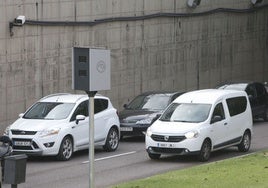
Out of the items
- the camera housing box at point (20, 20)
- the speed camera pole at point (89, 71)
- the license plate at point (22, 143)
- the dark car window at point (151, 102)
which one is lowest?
the license plate at point (22, 143)

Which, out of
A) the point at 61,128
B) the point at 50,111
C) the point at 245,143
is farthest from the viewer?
the point at 245,143

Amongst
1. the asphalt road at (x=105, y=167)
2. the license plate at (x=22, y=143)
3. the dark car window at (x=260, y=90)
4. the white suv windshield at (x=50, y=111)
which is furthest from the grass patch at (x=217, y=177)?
the dark car window at (x=260, y=90)

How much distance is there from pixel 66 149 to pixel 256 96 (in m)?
12.6

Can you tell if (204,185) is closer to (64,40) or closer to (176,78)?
(64,40)

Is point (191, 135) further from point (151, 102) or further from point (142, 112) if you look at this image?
point (151, 102)

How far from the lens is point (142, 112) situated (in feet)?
79.9

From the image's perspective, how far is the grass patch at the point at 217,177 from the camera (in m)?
13.2

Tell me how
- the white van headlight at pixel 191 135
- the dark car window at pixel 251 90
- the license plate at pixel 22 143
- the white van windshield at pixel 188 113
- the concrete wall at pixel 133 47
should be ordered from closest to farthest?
the white van headlight at pixel 191 135 → the license plate at pixel 22 143 → the white van windshield at pixel 188 113 → the concrete wall at pixel 133 47 → the dark car window at pixel 251 90

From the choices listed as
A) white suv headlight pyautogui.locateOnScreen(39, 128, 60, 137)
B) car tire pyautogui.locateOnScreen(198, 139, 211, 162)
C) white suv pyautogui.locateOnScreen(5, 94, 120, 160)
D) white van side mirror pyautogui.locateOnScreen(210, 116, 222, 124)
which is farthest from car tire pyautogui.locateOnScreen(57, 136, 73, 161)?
white van side mirror pyautogui.locateOnScreen(210, 116, 222, 124)

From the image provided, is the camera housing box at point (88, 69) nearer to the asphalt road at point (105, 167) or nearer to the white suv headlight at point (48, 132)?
the asphalt road at point (105, 167)

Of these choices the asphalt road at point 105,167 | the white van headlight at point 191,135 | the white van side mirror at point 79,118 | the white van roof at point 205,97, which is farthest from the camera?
the white van roof at point 205,97

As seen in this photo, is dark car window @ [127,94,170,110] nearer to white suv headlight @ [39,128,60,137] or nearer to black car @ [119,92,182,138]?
black car @ [119,92,182,138]

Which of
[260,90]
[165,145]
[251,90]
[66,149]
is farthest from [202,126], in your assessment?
[260,90]

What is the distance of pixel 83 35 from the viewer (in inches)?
1121
